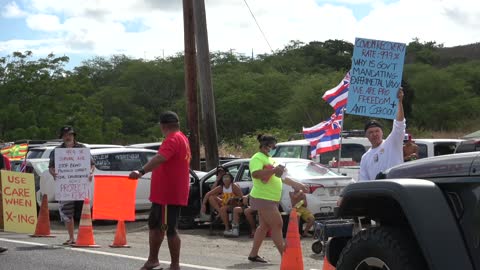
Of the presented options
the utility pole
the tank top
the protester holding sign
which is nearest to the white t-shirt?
the protester holding sign

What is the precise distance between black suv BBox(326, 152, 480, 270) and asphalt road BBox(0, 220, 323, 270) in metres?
4.58

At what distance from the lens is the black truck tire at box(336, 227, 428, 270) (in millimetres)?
5395

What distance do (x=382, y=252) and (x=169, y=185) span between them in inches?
158

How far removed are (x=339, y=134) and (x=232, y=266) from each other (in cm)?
798

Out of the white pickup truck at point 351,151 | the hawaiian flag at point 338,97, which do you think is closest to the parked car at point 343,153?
the white pickup truck at point 351,151

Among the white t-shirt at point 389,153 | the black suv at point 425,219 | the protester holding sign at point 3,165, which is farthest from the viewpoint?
the protester holding sign at point 3,165

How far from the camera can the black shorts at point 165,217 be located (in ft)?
30.1

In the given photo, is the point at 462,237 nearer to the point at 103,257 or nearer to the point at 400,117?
the point at 400,117

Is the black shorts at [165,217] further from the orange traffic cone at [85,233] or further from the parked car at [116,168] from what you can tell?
the parked car at [116,168]

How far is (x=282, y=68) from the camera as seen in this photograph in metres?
74.9

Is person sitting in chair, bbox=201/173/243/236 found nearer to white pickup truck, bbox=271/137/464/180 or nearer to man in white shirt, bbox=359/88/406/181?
white pickup truck, bbox=271/137/464/180

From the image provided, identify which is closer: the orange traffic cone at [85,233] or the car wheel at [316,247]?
the car wheel at [316,247]

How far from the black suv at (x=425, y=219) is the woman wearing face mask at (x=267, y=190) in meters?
4.31

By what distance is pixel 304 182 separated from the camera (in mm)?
14820
